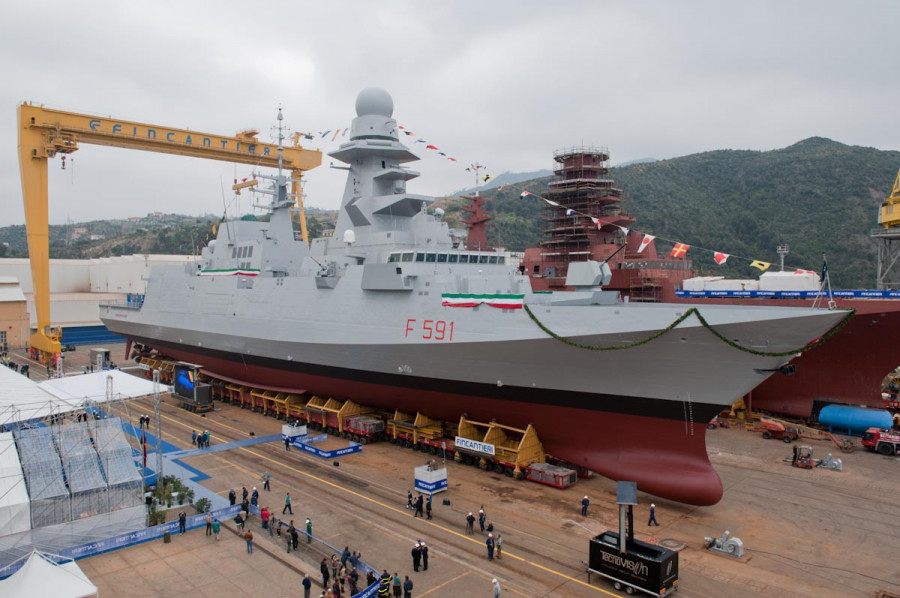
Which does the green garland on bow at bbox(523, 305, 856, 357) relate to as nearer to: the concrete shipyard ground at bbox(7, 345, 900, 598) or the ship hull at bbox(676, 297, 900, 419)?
the concrete shipyard ground at bbox(7, 345, 900, 598)

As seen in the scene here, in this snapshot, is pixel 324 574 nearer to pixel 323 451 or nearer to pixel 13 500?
pixel 13 500

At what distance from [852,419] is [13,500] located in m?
22.9

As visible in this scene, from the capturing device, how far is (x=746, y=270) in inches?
2623

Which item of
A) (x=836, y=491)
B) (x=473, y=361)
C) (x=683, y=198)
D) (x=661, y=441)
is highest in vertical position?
(x=683, y=198)

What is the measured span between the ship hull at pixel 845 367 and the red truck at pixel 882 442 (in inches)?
95.7

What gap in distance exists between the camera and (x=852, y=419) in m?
18.8

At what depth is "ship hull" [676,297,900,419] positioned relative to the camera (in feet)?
60.2

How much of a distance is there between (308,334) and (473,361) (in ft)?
21.3

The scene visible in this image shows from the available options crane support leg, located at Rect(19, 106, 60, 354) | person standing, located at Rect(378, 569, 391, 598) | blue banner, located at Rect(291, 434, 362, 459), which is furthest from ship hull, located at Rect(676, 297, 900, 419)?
crane support leg, located at Rect(19, 106, 60, 354)

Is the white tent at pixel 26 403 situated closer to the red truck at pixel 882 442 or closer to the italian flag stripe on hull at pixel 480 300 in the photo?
the italian flag stripe on hull at pixel 480 300

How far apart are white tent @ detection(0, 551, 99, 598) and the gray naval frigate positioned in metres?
8.75

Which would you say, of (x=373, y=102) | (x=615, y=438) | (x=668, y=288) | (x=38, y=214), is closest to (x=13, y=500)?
(x=615, y=438)

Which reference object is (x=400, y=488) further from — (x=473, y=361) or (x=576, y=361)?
(x=576, y=361)

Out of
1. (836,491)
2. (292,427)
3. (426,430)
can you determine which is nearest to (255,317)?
(292,427)
